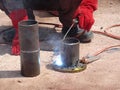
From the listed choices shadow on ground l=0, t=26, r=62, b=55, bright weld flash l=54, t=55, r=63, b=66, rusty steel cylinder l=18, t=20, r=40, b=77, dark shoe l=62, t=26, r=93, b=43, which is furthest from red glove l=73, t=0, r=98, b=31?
rusty steel cylinder l=18, t=20, r=40, b=77

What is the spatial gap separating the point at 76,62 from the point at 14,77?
2.30 ft

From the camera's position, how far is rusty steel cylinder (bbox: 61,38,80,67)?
11.9 feet

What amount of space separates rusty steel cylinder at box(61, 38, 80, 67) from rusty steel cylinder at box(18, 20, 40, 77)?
317mm

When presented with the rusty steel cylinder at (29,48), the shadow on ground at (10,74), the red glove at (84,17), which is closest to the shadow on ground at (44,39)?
the red glove at (84,17)

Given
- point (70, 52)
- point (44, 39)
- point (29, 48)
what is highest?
point (29, 48)

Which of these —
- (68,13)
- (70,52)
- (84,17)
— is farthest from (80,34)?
(70,52)

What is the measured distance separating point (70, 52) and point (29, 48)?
1.53ft

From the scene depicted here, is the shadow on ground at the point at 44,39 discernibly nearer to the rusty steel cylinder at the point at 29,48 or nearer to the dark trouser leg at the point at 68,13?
the dark trouser leg at the point at 68,13

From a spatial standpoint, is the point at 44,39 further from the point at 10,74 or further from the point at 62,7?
the point at 10,74

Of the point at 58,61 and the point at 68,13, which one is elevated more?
the point at 68,13

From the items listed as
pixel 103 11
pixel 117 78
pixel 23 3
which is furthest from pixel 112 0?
pixel 117 78

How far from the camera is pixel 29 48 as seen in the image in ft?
11.3

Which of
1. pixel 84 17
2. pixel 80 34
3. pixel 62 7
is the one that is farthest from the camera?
pixel 80 34

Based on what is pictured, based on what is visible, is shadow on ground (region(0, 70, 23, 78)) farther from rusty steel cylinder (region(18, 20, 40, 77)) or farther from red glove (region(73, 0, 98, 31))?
red glove (region(73, 0, 98, 31))
